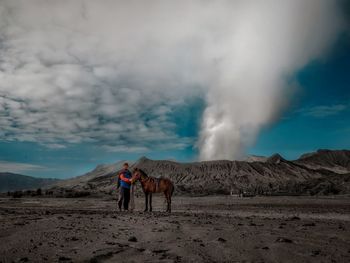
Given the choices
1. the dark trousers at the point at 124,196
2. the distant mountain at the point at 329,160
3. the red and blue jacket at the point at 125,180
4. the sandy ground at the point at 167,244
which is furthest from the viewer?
the distant mountain at the point at 329,160

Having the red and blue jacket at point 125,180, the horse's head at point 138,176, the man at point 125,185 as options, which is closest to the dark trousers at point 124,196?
the man at point 125,185

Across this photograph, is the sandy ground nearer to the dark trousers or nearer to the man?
the man

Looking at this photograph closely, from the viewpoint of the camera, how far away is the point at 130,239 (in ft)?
25.4

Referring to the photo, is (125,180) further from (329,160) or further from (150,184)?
(329,160)

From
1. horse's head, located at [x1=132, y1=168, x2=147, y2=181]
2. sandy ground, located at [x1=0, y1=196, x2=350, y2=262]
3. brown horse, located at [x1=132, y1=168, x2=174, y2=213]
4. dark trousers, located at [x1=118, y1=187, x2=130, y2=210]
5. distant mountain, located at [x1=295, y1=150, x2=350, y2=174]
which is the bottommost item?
sandy ground, located at [x1=0, y1=196, x2=350, y2=262]

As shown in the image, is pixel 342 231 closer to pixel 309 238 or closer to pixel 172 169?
pixel 309 238

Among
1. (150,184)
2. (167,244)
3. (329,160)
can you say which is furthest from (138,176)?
(329,160)

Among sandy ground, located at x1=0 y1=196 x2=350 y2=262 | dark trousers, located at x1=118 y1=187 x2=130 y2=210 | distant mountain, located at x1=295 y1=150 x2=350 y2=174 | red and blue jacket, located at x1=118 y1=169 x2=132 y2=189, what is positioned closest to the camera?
sandy ground, located at x1=0 y1=196 x2=350 y2=262

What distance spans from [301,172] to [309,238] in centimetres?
12464

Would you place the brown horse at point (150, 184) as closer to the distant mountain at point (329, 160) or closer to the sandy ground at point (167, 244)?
the sandy ground at point (167, 244)

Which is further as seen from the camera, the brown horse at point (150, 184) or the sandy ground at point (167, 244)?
the brown horse at point (150, 184)

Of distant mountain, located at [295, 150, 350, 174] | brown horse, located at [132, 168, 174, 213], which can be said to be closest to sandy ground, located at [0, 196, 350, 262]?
brown horse, located at [132, 168, 174, 213]

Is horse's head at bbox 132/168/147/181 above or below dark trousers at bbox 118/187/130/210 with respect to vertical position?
above

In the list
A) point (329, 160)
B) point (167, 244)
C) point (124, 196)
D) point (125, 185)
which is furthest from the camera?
point (329, 160)
